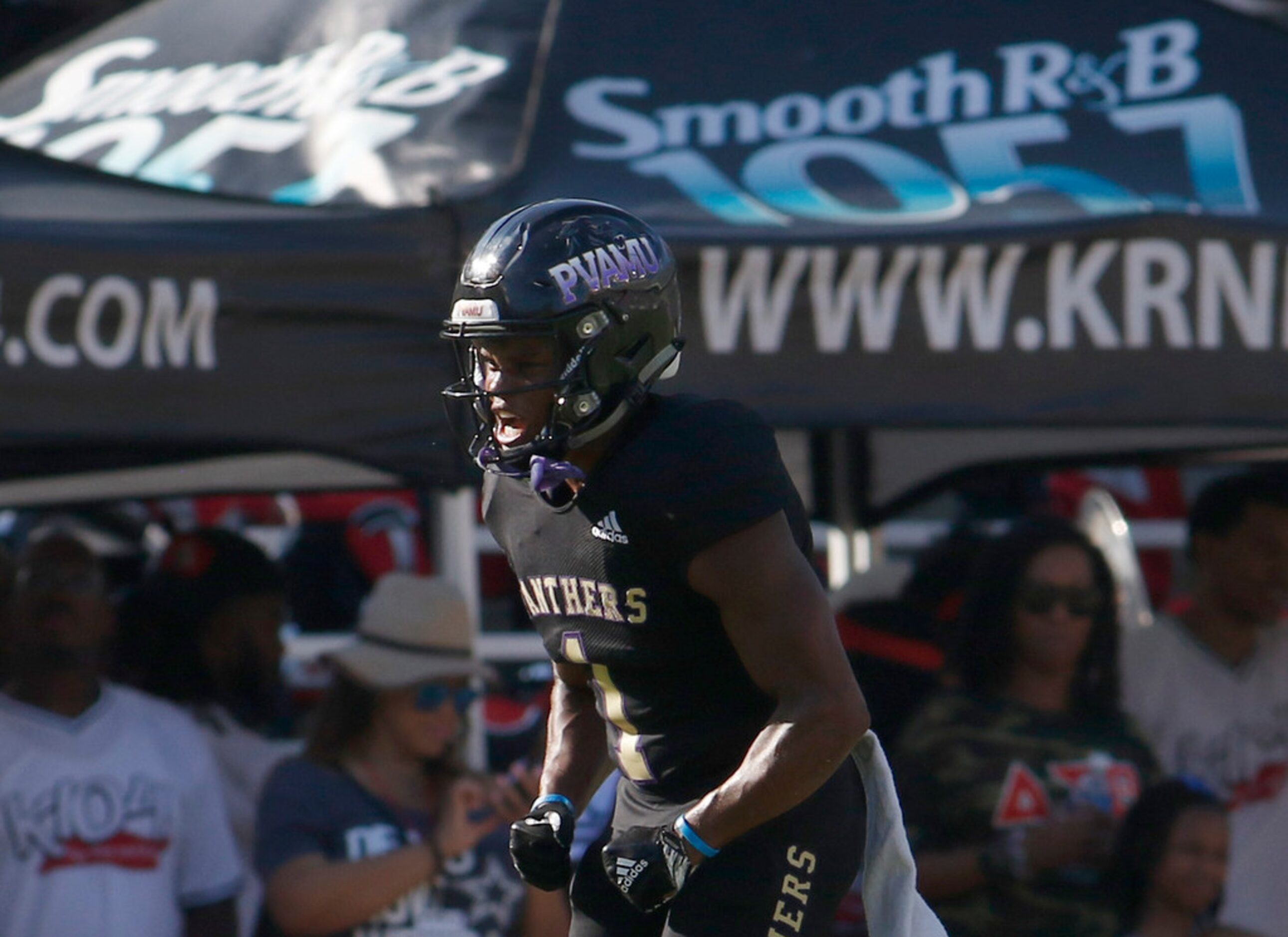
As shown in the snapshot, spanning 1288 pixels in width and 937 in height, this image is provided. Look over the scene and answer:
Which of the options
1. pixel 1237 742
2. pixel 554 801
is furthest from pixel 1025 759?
pixel 554 801

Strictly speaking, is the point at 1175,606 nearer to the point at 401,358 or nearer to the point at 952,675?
the point at 952,675

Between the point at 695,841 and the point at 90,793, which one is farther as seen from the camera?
the point at 90,793

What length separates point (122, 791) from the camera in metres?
4.20

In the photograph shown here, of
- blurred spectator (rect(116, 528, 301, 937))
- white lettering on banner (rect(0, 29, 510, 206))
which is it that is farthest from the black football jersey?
blurred spectator (rect(116, 528, 301, 937))

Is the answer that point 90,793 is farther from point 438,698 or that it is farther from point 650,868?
point 650,868

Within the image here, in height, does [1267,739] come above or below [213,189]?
below

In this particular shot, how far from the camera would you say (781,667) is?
2.42 meters

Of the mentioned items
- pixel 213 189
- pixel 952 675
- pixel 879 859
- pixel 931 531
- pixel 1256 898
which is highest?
pixel 213 189

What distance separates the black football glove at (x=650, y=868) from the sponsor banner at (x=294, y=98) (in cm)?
159

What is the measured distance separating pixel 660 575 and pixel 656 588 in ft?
0.06

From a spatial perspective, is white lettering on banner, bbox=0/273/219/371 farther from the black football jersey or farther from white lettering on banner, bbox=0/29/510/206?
the black football jersey

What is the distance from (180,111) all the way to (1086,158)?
6.22 feet

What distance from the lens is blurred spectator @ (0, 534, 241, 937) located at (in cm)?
412

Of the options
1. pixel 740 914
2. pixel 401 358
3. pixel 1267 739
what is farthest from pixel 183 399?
pixel 1267 739
